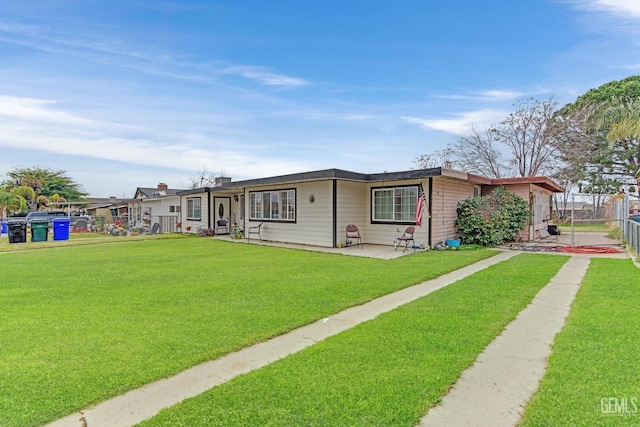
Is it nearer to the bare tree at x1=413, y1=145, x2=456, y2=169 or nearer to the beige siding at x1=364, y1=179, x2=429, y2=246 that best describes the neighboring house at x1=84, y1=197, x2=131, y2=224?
the bare tree at x1=413, y1=145, x2=456, y2=169

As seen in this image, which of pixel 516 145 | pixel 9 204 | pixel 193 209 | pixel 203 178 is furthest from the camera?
pixel 203 178

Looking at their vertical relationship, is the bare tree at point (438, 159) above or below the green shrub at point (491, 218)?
above

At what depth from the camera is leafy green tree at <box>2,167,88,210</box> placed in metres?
37.4

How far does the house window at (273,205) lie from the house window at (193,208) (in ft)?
16.4

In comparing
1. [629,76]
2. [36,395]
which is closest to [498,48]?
[36,395]

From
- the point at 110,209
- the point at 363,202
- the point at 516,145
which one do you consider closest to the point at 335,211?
the point at 363,202

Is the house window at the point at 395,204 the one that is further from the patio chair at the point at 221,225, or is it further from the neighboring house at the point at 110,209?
the neighboring house at the point at 110,209

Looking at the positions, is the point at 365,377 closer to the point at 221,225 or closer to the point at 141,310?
the point at 141,310

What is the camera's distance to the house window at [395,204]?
12383mm

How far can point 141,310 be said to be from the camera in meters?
4.98

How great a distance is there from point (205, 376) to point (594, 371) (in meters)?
3.23

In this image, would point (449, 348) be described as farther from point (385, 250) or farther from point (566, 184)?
point (566, 184)

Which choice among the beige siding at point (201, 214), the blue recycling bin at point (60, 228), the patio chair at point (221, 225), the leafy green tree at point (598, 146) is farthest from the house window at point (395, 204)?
the leafy green tree at point (598, 146)

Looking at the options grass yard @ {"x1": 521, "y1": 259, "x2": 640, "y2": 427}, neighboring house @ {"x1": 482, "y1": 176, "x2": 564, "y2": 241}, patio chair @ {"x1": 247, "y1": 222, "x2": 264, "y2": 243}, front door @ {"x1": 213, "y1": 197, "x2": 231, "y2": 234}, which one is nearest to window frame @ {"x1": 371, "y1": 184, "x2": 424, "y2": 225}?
neighboring house @ {"x1": 482, "y1": 176, "x2": 564, "y2": 241}
